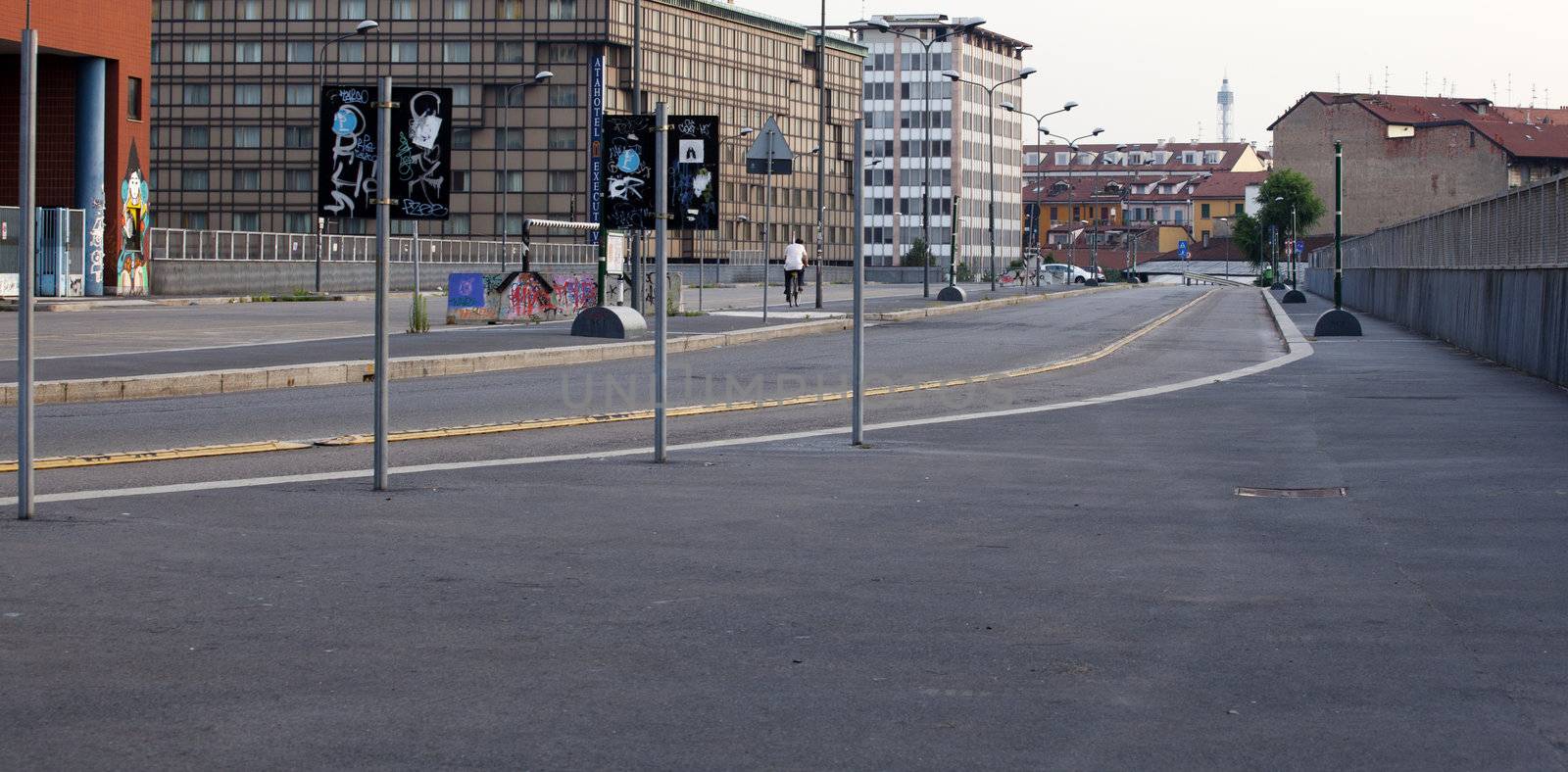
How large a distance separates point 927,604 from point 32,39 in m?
5.12

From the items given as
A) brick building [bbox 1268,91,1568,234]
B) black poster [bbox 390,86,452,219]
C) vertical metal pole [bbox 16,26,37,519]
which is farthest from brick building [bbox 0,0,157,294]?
brick building [bbox 1268,91,1568,234]

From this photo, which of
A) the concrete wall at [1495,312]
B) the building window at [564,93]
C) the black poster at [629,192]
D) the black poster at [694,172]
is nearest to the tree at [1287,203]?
the building window at [564,93]

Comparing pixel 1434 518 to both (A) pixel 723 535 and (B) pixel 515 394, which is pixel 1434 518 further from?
(B) pixel 515 394

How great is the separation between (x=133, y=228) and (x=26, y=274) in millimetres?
43915

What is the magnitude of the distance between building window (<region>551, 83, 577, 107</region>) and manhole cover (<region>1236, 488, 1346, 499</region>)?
113 metres

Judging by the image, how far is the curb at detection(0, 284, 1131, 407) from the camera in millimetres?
17500

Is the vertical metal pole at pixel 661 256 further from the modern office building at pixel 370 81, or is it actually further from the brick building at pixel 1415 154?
the brick building at pixel 1415 154

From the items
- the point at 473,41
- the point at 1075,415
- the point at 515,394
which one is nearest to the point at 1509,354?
the point at 1075,415

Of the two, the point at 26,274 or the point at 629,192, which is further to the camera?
the point at 629,192

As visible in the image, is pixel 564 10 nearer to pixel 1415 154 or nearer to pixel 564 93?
pixel 564 93

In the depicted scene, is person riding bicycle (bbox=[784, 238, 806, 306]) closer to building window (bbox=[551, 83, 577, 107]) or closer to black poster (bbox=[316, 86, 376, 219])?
black poster (bbox=[316, 86, 376, 219])

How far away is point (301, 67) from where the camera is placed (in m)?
123

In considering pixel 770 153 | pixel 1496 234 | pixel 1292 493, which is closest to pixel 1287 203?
pixel 770 153

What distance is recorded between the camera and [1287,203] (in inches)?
5881
